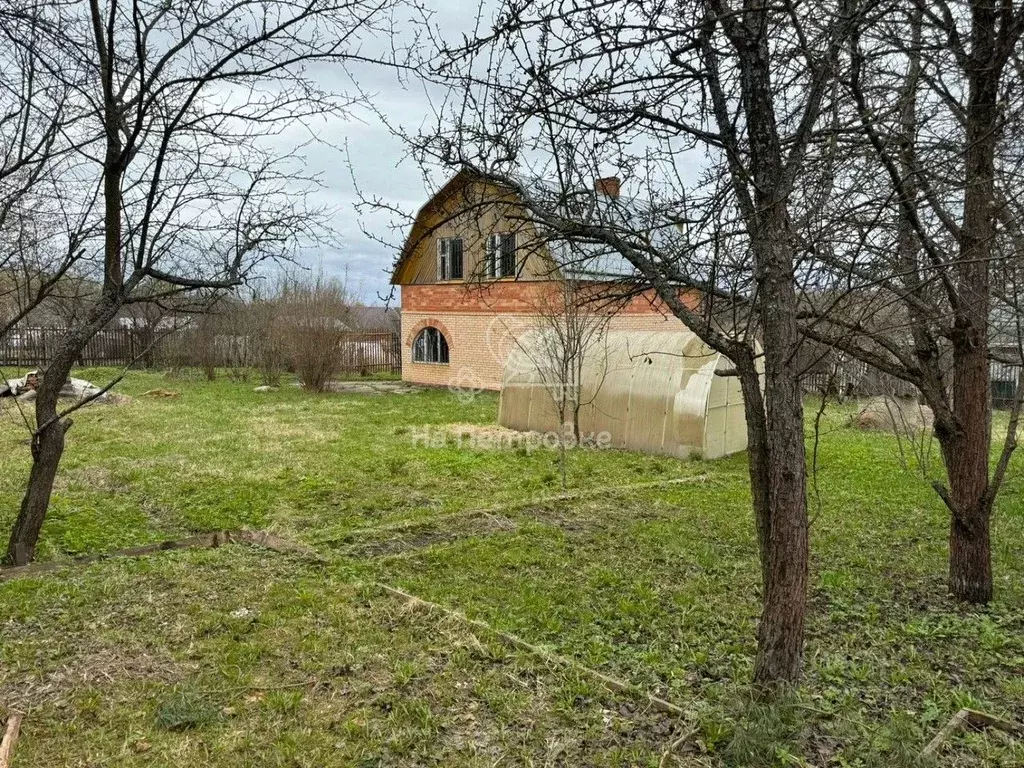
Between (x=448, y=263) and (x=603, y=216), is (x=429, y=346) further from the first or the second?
(x=603, y=216)

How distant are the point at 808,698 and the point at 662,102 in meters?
2.83

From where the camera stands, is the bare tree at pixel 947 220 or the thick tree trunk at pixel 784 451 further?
the bare tree at pixel 947 220

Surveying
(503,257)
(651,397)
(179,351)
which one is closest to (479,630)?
(503,257)

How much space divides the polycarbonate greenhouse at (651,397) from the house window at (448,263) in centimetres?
886

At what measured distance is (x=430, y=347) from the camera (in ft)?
75.9

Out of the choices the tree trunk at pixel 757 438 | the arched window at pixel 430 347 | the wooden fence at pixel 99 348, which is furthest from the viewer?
the wooden fence at pixel 99 348

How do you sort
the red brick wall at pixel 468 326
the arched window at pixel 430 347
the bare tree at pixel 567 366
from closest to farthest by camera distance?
the bare tree at pixel 567 366 < the red brick wall at pixel 468 326 < the arched window at pixel 430 347

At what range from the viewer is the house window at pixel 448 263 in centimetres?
2181

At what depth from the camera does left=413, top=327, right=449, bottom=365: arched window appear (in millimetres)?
22828

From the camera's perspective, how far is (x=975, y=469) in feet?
16.8

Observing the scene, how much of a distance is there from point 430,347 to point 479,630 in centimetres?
1899

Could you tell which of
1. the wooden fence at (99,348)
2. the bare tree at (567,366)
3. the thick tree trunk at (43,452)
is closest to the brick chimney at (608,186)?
the thick tree trunk at (43,452)

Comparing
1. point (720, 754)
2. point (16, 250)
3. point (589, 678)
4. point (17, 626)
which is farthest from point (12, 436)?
point (720, 754)

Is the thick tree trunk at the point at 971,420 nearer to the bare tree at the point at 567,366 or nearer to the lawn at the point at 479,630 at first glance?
the lawn at the point at 479,630
